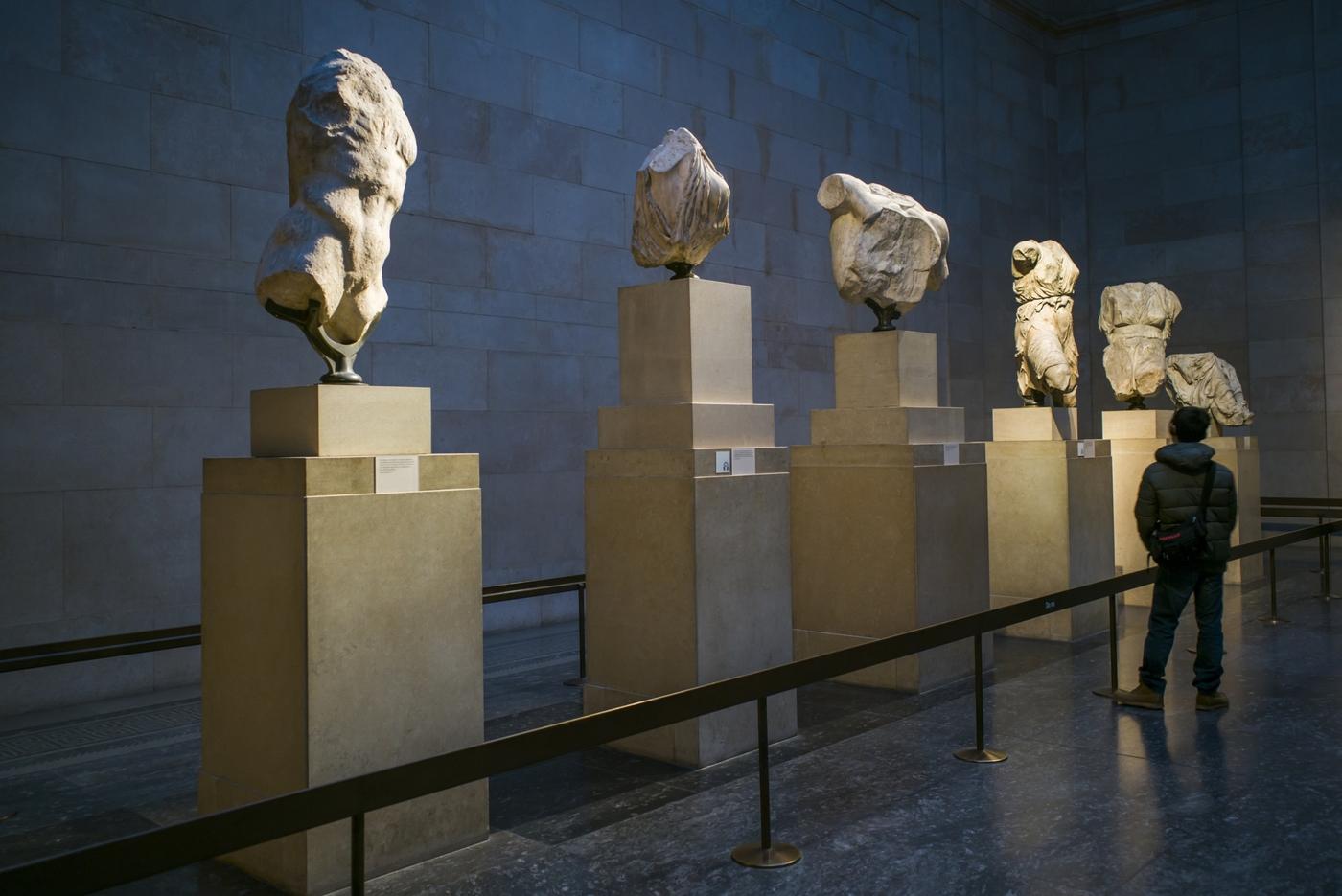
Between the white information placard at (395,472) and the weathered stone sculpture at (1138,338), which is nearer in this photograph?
the white information placard at (395,472)

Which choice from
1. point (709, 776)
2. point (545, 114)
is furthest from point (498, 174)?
point (709, 776)

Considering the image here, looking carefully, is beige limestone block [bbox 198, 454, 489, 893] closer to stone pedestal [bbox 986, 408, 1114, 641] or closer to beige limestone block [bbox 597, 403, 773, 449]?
beige limestone block [bbox 597, 403, 773, 449]

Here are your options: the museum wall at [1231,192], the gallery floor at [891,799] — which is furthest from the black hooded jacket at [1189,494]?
the museum wall at [1231,192]

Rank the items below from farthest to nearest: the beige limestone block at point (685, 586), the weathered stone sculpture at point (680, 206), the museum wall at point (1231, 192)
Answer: the museum wall at point (1231, 192), the weathered stone sculpture at point (680, 206), the beige limestone block at point (685, 586)

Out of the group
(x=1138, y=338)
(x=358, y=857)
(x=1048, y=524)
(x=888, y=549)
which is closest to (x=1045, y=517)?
(x=1048, y=524)

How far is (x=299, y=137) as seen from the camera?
4.60 metres

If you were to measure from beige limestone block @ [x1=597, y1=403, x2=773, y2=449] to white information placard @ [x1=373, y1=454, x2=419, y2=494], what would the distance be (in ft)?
5.88

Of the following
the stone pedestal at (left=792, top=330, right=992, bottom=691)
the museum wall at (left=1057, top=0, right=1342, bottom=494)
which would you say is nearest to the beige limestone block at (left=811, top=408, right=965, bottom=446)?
the stone pedestal at (left=792, top=330, right=992, bottom=691)

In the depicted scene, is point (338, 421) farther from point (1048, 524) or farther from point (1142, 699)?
point (1048, 524)

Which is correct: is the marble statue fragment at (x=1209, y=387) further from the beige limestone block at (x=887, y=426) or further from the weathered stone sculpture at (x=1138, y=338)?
the beige limestone block at (x=887, y=426)

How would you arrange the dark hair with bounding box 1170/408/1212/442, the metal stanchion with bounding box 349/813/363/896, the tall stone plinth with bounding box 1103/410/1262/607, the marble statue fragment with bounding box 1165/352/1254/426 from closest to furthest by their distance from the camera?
the metal stanchion with bounding box 349/813/363/896
the dark hair with bounding box 1170/408/1212/442
the tall stone plinth with bounding box 1103/410/1262/607
the marble statue fragment with bounding box 1165/352/1254/426

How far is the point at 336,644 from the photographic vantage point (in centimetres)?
426

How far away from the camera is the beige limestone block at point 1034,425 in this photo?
31.5 feet

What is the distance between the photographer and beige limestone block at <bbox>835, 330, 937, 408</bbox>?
771cm
